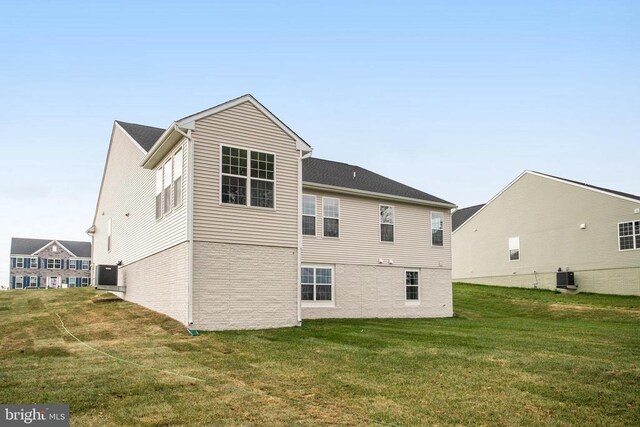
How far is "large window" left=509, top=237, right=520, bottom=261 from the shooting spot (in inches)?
1345

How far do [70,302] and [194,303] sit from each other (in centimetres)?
903

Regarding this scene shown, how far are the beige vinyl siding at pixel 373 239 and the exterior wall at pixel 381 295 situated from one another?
0.38 meters

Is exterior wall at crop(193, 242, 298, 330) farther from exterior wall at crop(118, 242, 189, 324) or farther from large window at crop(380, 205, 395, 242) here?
large window at crop(380, 205, 395, 242)

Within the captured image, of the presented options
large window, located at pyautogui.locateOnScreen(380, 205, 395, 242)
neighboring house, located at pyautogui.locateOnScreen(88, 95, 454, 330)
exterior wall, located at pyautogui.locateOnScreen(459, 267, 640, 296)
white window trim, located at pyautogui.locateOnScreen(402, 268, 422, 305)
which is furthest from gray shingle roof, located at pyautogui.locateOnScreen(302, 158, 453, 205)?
exterior wall, located at pyautogui.locateOnScreen(459, 267, 640, 296)

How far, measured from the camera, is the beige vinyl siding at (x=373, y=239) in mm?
19406

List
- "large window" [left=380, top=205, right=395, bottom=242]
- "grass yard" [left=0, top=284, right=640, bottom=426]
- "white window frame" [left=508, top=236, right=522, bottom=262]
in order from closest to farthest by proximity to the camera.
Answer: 1. "grass yard" [left=0, top=284, right=640, bottom=426]
2. "large window" [left=380, top=205, right=395, bottom=242]
3. "white window frame" [left=508, top=236, right=522, bottom=262]

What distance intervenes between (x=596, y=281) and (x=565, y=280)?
5.44 ft

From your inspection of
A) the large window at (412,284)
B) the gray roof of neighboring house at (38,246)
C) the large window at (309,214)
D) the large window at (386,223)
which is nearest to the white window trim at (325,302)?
the large window at (309,214)

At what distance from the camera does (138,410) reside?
632 centimetres

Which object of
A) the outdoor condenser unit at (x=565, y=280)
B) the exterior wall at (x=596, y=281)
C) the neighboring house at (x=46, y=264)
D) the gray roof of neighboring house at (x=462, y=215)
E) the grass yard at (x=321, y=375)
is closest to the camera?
the grass yard at (x=321, y=375)

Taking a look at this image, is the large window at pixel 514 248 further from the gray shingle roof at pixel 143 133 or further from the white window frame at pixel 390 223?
the gray shingle roof at pixel 143 133


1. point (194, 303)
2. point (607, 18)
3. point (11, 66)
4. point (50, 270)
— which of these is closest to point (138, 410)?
point (194, 303)

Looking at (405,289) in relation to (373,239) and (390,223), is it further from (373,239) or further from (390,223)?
(390,223)

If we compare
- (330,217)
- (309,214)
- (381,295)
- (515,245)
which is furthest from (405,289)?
(515,245)
